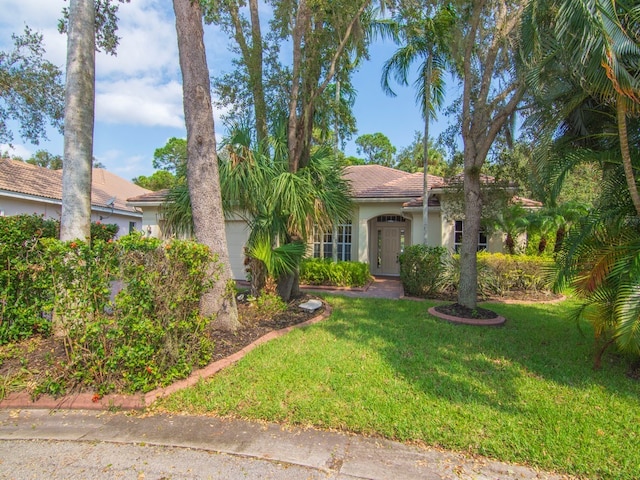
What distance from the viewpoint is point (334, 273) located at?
A: 1264cm

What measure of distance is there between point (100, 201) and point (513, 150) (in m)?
18.8

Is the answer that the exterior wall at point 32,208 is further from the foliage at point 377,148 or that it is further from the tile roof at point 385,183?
the foliage at point 377,148

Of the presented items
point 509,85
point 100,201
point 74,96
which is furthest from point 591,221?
point 100,201

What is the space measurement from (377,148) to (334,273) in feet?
92.5

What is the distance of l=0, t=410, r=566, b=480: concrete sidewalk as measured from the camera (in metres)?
2.94

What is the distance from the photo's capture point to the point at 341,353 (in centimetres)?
552

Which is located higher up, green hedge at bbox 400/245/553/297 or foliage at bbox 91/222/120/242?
foliage at bbox 91/222/120/242

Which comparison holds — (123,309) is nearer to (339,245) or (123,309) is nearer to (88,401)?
(88,401)

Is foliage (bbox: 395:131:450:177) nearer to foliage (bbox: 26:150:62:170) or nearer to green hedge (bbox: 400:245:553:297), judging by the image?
green hedge (bbox: 400:245:553:297)

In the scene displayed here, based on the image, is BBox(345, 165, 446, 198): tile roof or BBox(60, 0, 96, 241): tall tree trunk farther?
BBox(345, 165, 446, 198): tile roof

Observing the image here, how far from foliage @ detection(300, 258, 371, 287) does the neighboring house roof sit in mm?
9718

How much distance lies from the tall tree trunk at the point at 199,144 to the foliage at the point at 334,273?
6208mm

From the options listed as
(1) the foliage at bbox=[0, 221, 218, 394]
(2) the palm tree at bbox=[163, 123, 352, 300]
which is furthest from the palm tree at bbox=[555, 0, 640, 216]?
(1) the foliage at bbox=[0, 221, 218, 394]

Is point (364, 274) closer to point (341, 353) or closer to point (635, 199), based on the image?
point (341, 353)
